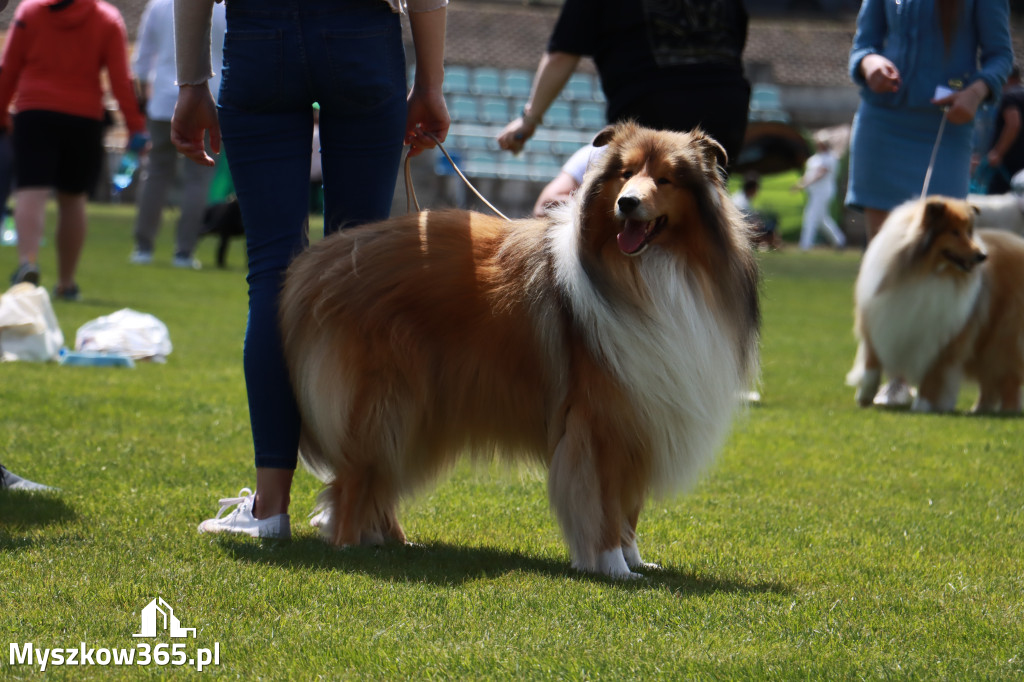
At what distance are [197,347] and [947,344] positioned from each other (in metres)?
5.03

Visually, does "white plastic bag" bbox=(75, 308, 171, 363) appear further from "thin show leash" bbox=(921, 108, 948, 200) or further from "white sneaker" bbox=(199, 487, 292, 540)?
"thin show leash" bbox=(921, 108, 948, 200)

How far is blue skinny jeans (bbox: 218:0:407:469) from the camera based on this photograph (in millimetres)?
3762

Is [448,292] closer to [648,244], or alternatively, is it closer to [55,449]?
[648,244]

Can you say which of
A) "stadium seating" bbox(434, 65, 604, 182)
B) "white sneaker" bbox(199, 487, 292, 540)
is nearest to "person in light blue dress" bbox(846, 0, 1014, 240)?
"white sneaker" bbox(199, 487, 292, 540)

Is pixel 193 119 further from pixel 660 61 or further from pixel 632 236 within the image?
pixel 660 61

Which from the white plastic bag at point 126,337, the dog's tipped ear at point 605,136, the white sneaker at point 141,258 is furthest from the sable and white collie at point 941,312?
the white sneaker at point 141,258

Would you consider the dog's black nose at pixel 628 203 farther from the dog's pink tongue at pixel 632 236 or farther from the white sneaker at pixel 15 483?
the white sneaker at pixel 15 483

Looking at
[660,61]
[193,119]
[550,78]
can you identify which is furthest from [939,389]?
[193,119]

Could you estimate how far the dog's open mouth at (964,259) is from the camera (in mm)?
7465

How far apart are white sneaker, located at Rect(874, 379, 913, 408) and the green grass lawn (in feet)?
3.99

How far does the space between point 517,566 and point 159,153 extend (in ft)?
35.7

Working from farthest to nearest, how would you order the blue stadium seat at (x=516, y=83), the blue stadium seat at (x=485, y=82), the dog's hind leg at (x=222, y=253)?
1. the blue stadium seat at (x=516, y=83)
2. the blue stadium seat at (x=485, y=82)
3. the dog's hind leg at (x=222, y=253)

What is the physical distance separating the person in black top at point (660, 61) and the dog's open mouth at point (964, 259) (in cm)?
256

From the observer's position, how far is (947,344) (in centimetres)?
775
